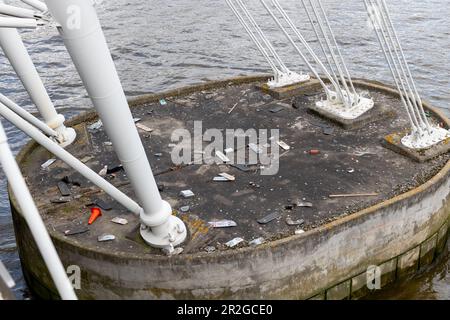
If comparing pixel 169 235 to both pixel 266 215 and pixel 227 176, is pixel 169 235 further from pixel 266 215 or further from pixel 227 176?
pixel 227 176

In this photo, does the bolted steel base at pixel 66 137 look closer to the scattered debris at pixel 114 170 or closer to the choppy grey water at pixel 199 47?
the scattered debris at pixel 114 170

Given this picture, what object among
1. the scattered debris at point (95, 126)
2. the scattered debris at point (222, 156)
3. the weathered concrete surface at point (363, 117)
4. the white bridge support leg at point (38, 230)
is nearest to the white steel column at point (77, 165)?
the white bridge support leg at point (38, 230)

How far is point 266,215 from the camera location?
35.7 ft

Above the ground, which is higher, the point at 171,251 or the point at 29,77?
the point at 29,77

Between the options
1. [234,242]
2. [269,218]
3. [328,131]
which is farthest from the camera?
[328,131]

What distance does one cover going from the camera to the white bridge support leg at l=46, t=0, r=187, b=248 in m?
7.34

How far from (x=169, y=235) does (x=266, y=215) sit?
224 cm

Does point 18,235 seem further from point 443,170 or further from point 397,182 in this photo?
point 443,170

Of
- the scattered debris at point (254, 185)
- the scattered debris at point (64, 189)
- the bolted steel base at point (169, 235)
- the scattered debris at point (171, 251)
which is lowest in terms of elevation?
the scattered debris at point (254, 185)

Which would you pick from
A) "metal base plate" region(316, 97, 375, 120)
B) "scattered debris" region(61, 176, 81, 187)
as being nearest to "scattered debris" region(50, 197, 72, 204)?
"scattered debris" region(61, 176, 81, 187)

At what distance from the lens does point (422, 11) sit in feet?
101

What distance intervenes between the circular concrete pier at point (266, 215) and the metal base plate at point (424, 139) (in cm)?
49

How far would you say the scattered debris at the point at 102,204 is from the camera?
1145cm

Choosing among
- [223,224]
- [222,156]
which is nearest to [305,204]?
[223,224]
